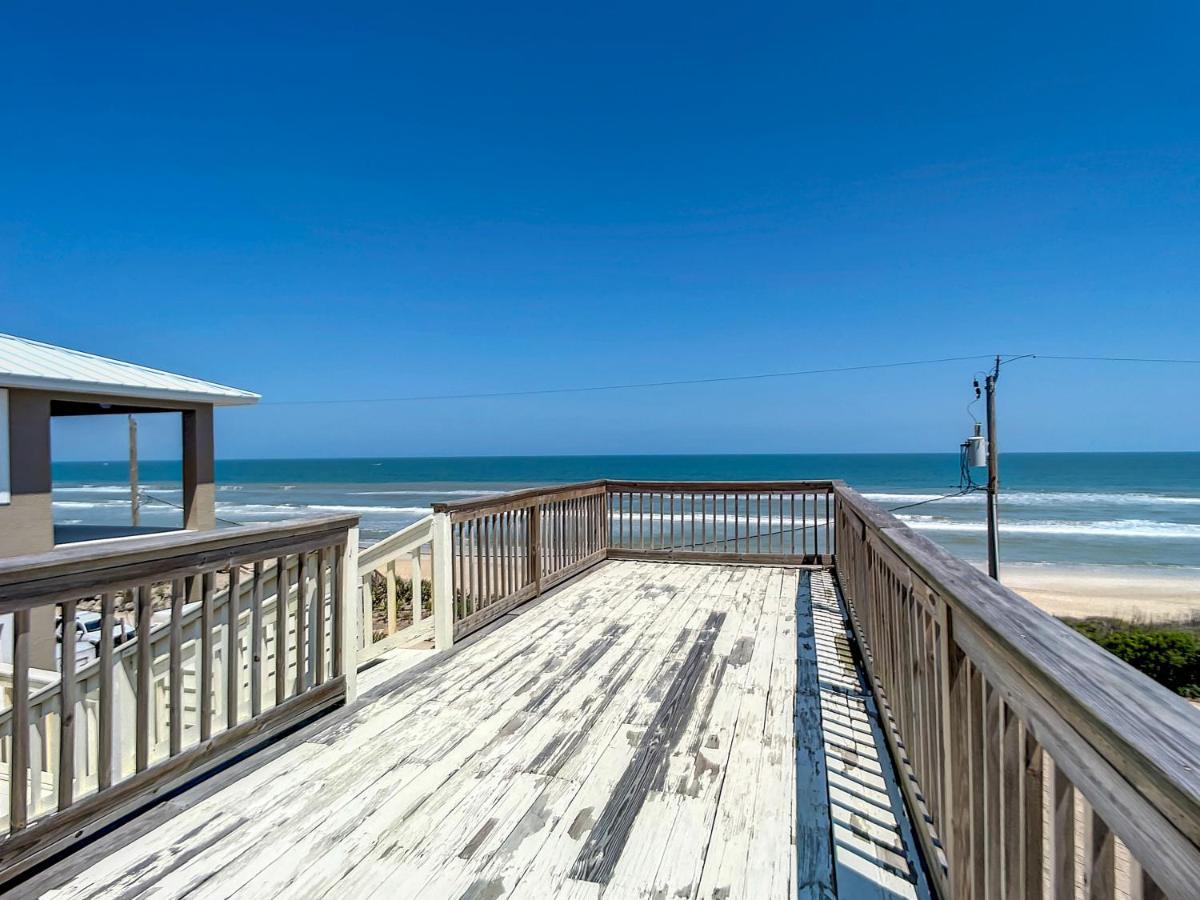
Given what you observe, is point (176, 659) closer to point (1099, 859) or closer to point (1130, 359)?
point (1099, 859)

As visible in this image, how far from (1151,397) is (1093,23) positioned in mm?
35087

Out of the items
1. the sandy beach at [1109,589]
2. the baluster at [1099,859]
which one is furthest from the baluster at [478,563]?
the sandy beach at [1109,589]

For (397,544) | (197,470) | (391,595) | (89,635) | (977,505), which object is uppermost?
(197,470)

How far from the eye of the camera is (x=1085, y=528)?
19.4 meters

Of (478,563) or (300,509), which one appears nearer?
(478,563)

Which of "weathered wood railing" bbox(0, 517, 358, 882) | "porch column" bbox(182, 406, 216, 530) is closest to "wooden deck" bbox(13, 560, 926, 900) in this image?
"weathered wood railing" bbox(0, 517, 358, 882)

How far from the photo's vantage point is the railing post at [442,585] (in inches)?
135

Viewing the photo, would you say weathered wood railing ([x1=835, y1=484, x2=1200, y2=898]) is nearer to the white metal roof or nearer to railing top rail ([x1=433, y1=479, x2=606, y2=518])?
railing top rail ([x1=433, y1=479, x2=606, y2=518])

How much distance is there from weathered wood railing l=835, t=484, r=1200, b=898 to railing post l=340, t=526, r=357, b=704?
7.46ft

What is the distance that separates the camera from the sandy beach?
10602 mm

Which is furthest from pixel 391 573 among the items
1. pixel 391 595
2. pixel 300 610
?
pixel 300 610

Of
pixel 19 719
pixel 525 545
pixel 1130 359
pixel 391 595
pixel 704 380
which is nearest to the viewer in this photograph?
pixel 19 719

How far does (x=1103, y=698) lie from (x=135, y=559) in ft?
7.52

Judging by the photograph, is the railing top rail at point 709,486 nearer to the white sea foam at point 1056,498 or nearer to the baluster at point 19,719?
the baluster at point 19,719
